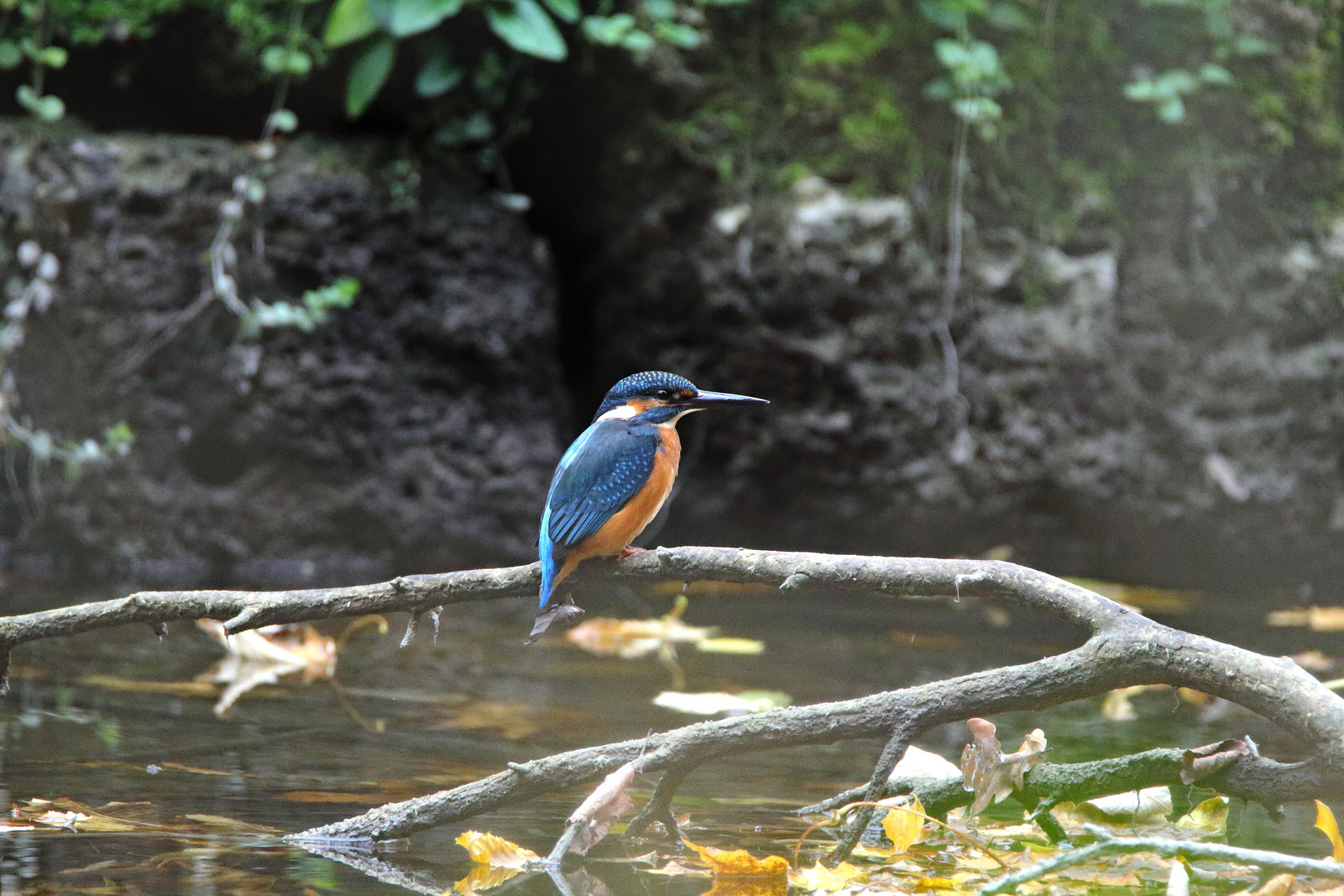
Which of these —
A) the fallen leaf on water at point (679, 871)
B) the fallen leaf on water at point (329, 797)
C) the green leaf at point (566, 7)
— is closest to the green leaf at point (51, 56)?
the green leaf at point (566, 7)

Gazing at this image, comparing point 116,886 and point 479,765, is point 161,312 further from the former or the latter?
point 116,886

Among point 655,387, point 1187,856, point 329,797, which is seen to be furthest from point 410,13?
point 1187,856

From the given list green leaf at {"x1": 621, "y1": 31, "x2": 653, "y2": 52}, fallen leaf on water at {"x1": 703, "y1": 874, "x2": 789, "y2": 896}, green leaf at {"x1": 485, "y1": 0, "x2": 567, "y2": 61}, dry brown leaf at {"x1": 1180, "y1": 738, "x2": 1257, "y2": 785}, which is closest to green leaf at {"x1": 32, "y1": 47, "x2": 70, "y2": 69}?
green leaf at {"x1": 485, "y1": 0, "x2": 567, "y2": 61}

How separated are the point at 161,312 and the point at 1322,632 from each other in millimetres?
5121

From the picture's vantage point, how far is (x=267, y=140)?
18.1 ft

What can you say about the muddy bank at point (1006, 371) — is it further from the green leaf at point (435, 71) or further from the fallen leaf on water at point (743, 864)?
the fallen leaf on water at point (743, 864)

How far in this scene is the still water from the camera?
2.11 metres

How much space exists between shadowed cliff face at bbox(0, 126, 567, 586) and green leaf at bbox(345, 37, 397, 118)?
421mm

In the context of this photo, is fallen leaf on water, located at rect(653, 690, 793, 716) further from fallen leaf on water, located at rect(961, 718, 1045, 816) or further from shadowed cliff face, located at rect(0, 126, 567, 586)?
shadowed cliff face, located at rect(0, 126, 567, 586)

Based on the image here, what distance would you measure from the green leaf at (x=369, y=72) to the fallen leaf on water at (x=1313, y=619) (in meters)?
4.41

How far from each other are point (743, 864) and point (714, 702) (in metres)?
Answer: 1.35

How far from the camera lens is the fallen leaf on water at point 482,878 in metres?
2.02

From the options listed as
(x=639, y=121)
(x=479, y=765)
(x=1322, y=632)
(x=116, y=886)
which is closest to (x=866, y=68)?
(x=639, y=121)

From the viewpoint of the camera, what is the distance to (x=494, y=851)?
2.14 meters
